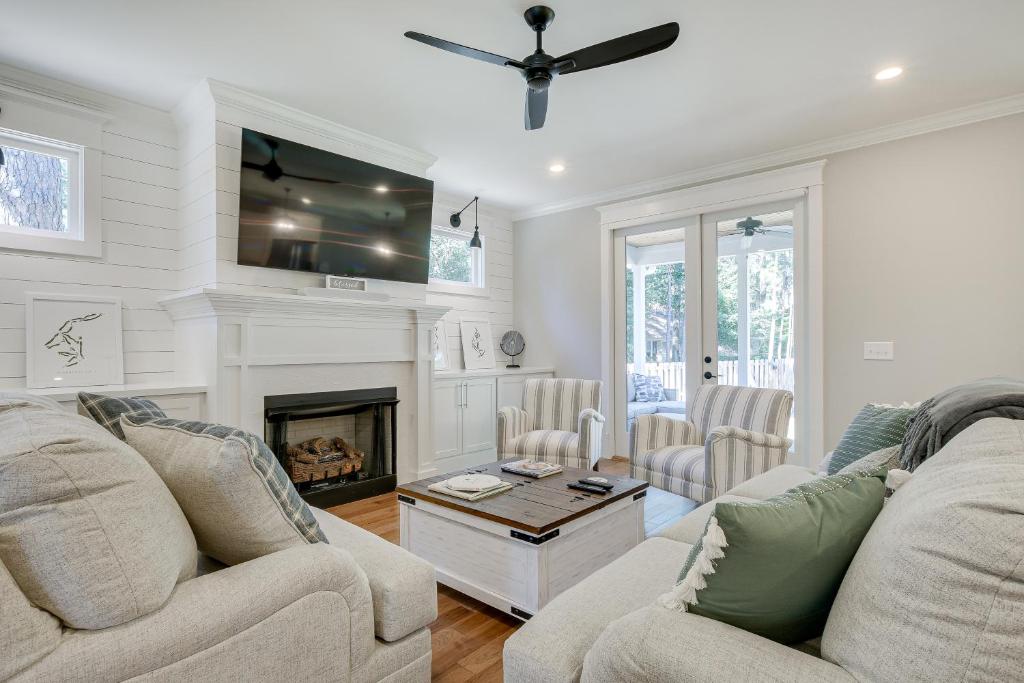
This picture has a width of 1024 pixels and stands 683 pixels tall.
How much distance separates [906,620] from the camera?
0.73 meters

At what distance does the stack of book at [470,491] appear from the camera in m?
2.23

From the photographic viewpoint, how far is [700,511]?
6.55ft

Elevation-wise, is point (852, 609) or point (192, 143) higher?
point (192, 143)

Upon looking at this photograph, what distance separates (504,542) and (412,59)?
242cm

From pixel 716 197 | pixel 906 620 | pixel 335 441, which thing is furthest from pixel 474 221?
pixel 906 620

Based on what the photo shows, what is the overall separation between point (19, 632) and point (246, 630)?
35cm

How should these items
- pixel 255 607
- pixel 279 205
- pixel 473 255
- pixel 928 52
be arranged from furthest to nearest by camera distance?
pixel 473 255, pixel 279 205, pixel 928 52, pixel 255 607

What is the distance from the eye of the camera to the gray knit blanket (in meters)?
1.37

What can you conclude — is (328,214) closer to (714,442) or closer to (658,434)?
(658,434)

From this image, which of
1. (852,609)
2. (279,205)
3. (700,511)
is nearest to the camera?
(852,609)

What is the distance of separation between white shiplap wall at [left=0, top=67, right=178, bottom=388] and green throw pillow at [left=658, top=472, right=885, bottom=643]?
3532 millimetres

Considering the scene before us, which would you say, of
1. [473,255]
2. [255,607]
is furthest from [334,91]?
[255,607]

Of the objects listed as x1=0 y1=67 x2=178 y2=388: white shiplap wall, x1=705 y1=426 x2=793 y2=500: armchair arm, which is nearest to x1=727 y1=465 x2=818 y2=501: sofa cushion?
x1=705 y1=426 x2=793 y2=500: armchair arm

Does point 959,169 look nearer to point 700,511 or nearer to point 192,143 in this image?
point 700,511
